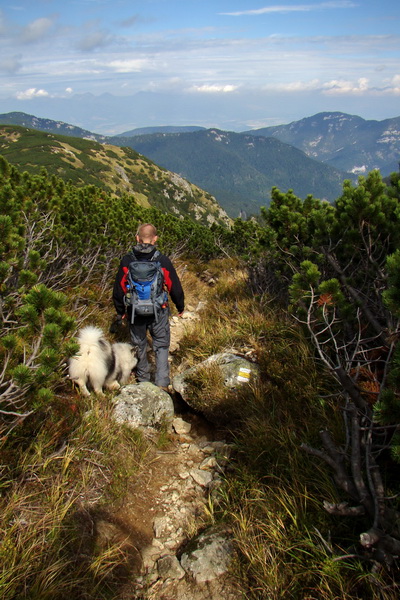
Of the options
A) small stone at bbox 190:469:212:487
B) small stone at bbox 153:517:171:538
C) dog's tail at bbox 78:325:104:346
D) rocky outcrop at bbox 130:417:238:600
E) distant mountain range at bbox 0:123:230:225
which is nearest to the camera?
rocky outcrop at bbox 130:417:238:600

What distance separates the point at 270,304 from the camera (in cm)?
666

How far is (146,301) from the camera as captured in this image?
483cm

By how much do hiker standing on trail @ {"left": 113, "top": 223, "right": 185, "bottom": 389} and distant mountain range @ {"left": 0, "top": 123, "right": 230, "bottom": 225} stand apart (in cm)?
9777

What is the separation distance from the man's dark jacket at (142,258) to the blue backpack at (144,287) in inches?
4.1

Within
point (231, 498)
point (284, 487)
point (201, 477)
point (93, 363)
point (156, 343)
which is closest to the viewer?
point (284, 487)

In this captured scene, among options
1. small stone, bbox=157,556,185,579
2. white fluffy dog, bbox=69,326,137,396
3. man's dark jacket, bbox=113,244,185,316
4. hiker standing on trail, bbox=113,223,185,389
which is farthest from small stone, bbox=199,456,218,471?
man's dark jacket, bbox=113,244,185,316

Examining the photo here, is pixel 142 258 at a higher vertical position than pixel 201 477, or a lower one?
higher

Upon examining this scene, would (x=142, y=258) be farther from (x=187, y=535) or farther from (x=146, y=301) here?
(x=187, y=535)

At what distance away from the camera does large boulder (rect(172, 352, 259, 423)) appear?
177 inches

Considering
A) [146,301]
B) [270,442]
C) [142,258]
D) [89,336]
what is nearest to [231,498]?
[270,442]

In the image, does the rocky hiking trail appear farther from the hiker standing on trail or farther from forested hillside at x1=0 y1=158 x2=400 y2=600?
the hiker standing on trail

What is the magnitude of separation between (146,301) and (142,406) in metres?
1.40

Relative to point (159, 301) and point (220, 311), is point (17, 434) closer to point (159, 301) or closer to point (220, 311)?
point (159, 301)

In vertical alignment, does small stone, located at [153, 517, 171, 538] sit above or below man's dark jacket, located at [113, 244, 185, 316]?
below
